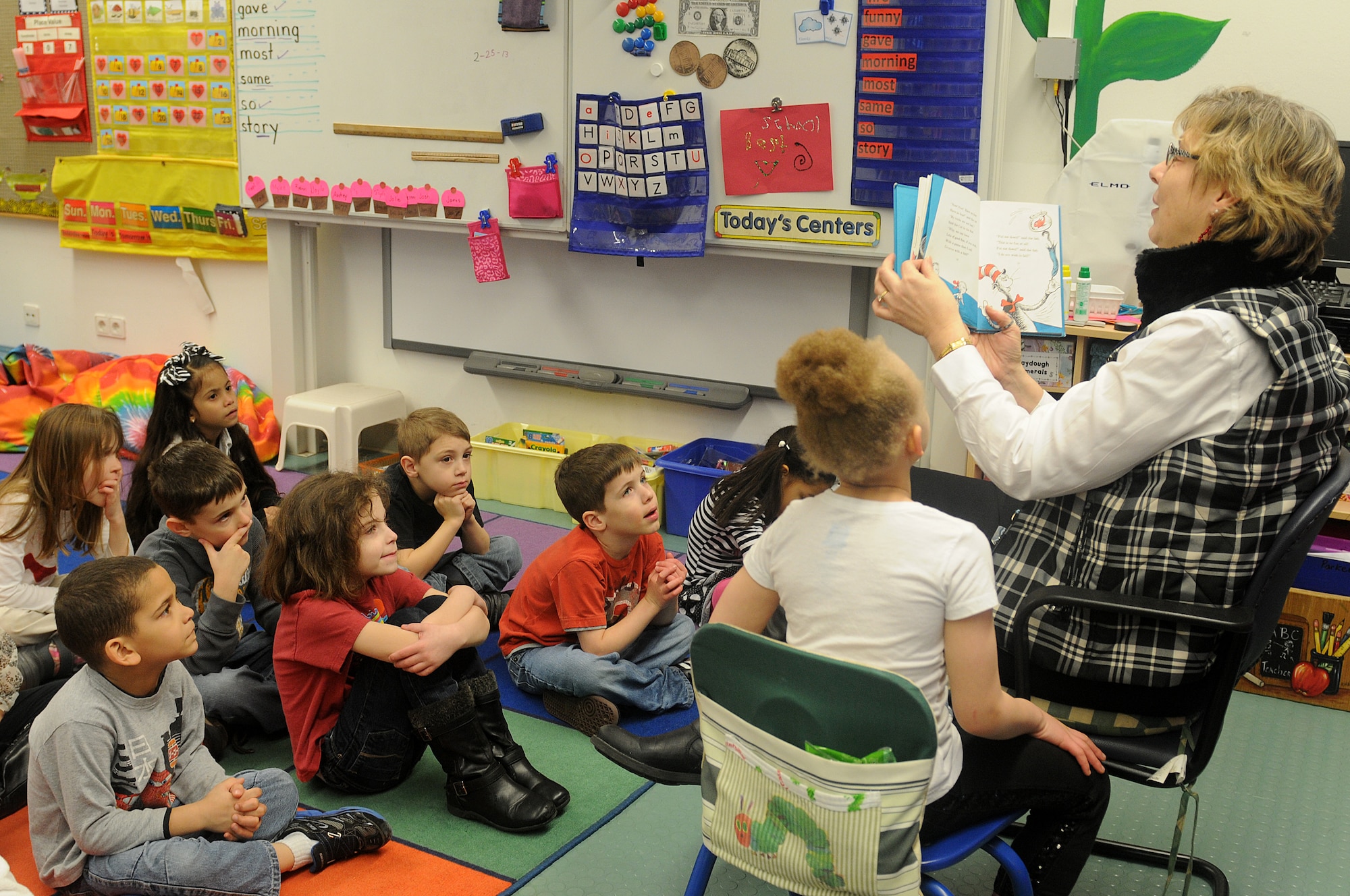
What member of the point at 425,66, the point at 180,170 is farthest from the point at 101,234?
the point at 425,66

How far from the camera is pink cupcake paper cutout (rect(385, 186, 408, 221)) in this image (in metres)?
3.91

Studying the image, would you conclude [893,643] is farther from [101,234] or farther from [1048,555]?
[101,234]

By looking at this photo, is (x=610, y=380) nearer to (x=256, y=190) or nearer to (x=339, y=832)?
(x=256, y=190)

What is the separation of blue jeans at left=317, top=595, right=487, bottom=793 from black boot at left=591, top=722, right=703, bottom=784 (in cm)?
40

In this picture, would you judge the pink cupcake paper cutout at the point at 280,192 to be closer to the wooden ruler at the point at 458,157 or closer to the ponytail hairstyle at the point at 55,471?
the wooden ruler at the point at 458,157

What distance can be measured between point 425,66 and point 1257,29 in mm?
2546

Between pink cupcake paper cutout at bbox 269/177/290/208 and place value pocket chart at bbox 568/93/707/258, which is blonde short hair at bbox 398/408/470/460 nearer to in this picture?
place value pocket chart at bbox 568/93/707/258

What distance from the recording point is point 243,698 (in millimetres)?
2256

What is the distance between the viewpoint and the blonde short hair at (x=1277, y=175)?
146 cm

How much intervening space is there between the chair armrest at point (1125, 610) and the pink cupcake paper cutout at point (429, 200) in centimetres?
288

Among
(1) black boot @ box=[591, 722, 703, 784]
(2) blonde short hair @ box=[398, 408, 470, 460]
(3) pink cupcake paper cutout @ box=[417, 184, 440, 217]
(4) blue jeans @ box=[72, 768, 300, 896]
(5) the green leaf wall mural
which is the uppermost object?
(5) the green leaf wall mural

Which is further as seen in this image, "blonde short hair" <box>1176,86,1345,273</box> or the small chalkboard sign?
the small chalkboard sign

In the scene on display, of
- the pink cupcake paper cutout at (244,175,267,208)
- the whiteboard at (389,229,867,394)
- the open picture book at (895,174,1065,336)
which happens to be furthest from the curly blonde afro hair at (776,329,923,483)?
the pink cupcake paper cutout at (244,175,267,208)

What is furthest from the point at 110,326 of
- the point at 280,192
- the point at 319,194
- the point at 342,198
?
the point at 342,198
